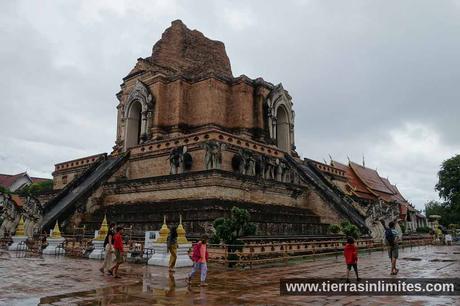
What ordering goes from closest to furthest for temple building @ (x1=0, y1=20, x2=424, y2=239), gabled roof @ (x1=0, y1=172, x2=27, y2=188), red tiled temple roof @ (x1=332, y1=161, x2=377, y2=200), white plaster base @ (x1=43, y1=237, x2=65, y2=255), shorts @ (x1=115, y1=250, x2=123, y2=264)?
1. shorts @ (x1=115, y1=250, x2=123, y2=264)
2. white plaster base @ (x1=43, y1=237, x2=65, y2=255)
3. temple building @ (x1=0, y1=20, x2=424, y2=239)
4. red tiled temple roof @ (x1=332, y1=161, x2=377, y2=200)
5. gabled roof @ (x1=0, y1=172, x2=27, y2=188)

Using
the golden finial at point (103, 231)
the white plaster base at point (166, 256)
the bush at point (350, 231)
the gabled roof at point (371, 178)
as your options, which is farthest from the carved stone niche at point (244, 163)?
the gabled roof at point (371, 178)

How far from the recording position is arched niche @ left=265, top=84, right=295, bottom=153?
30078 millimetres

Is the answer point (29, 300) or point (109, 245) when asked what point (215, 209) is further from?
point (29, 300)

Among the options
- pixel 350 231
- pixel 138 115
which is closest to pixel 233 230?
pixel 350 231

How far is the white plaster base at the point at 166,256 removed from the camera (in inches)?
539

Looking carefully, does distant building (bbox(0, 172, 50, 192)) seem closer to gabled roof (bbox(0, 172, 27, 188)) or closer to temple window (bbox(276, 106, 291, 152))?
gabled roof (bbox(0, 172, 27, 188))

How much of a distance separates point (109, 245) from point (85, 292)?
3125 millimetres

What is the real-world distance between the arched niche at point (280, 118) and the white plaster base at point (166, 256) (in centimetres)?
1682

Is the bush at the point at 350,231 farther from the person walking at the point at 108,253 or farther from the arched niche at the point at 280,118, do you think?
the person walking at the point at 108,253

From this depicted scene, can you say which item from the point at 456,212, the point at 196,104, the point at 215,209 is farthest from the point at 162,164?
the point at 456,212

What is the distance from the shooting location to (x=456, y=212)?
4338 centimetres

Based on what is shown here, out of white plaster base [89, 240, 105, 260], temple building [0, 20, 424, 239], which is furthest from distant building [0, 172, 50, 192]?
white plaster base [89, 240, 105, 260]

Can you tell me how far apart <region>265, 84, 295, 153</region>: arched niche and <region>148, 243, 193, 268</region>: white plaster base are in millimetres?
16818

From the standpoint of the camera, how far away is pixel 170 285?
977 centimetres
